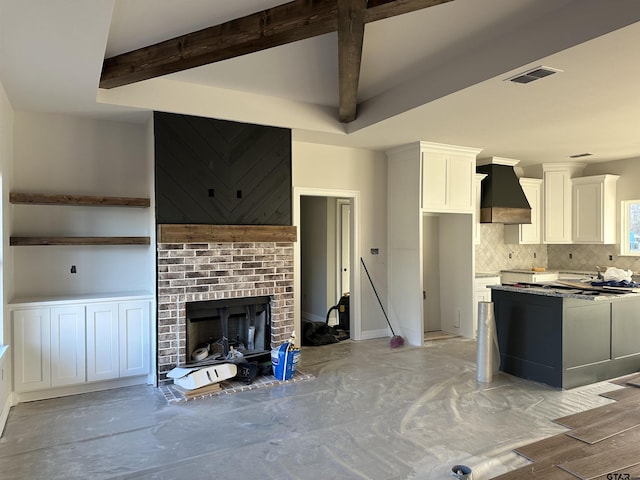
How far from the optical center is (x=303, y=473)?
2.74 meters

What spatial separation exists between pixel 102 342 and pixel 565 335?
14.9 feet

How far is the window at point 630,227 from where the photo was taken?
23.2 feet

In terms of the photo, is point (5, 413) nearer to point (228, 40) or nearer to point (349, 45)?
point (228, 40)

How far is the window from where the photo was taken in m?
7.06

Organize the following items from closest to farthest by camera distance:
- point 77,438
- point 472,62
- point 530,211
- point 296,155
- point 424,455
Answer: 1. point 424,455
2. point 77,438
3. point 472,62
4. point 296,155
5. point 530,211

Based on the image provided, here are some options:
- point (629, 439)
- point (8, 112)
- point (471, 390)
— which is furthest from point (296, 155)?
point (629, 439)

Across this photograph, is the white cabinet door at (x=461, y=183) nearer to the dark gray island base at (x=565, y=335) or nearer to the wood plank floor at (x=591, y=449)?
the dark gray island base at (x=565, y=335)

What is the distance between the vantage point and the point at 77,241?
14.4 feet

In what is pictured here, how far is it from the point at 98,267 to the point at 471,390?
4115 mm

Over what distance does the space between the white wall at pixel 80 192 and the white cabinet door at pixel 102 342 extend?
575mm

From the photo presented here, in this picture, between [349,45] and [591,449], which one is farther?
[349,45]

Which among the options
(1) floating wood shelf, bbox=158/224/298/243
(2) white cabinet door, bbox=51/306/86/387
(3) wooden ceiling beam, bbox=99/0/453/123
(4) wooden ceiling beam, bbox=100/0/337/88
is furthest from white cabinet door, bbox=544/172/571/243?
(2) white cabinet door, bbox=51/306/86/387

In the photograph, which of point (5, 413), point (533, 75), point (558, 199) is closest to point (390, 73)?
point (533, 75)

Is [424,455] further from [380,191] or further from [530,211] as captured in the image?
[530,211]
